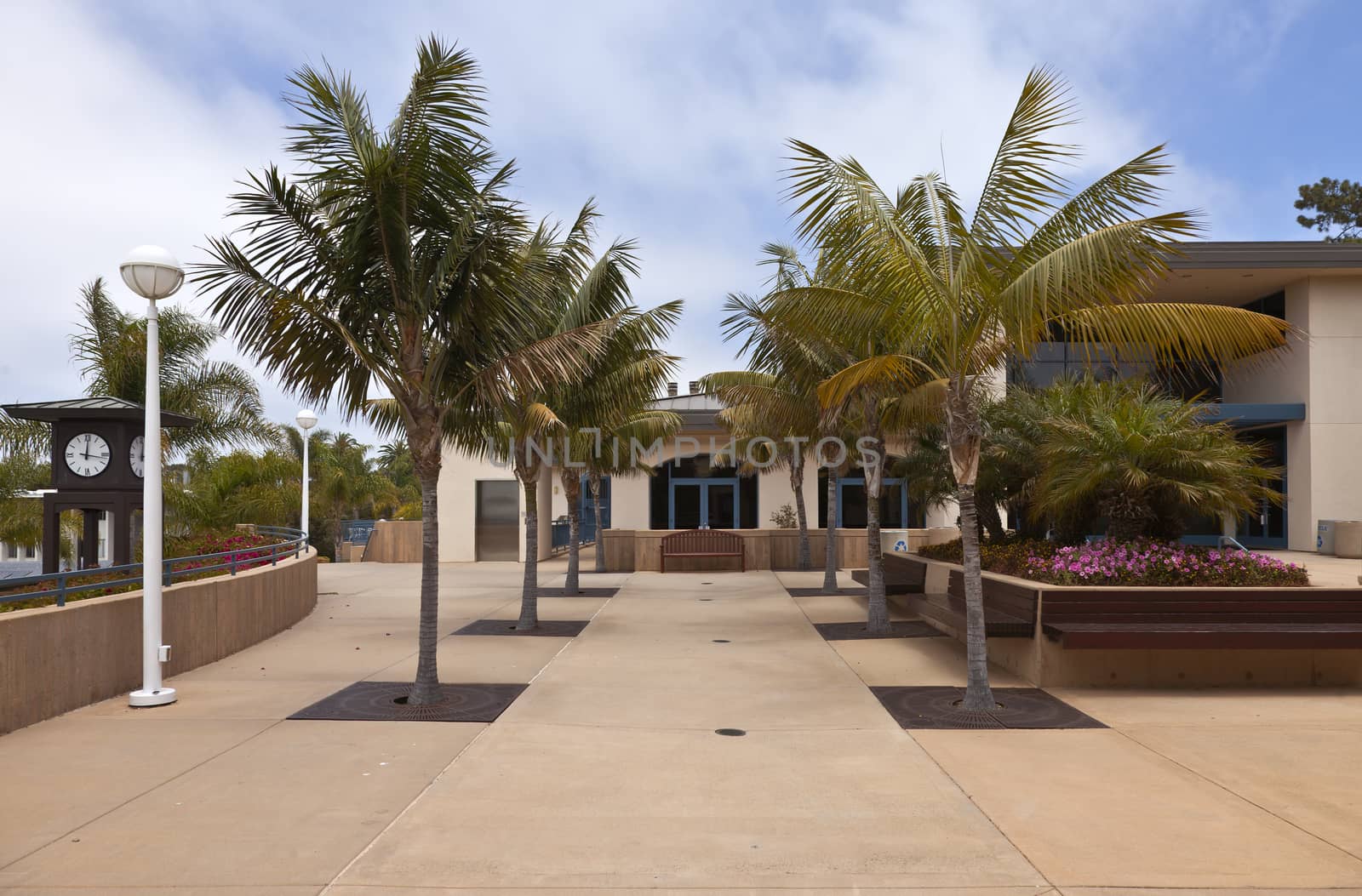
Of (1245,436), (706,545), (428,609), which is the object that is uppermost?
(1245,436)

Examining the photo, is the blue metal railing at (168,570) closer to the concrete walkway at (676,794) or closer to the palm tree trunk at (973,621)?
the concrete walkway at (676,794)

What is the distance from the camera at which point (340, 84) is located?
8797 millimetres

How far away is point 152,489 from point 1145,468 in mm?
10333

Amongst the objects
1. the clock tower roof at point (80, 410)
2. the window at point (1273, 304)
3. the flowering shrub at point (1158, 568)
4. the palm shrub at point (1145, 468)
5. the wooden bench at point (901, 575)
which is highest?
the window at point (1273, 304)

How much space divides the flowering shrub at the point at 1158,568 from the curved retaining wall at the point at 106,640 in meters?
9.31

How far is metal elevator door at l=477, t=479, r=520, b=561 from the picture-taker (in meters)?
28.2

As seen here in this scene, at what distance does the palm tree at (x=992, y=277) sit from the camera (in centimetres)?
802

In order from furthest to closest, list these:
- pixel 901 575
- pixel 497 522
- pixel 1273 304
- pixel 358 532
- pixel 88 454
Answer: pixel 358 532
pixel 1273 304
pixel 497 522
pixel 901 575
pixel 88 454

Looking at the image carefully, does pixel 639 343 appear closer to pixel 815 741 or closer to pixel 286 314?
pixel 286 314

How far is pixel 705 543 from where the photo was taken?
25.0m

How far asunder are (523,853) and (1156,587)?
23.7 feet

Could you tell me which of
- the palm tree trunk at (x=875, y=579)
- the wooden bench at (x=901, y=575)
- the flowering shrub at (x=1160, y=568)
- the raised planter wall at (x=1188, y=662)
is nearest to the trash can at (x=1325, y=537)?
the wooden bench at (x=901, y=575)

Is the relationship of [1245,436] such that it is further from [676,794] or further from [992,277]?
[676,794]

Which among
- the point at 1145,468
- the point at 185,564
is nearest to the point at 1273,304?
the point at 1145,468
